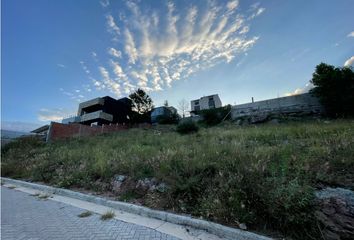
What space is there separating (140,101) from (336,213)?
36.8 m

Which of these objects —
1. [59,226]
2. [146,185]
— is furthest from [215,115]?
[59,226]

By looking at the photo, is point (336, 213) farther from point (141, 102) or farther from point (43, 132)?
point (141, 102)

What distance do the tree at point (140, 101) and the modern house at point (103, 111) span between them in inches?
72.8

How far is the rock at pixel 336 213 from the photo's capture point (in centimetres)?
202

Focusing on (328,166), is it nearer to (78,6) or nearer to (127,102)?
(78,6)

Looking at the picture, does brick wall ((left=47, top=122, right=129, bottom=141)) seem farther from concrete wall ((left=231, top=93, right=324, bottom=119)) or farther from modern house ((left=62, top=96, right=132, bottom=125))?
concrete wall ((left=231, top=93, right=324, bottom=119))

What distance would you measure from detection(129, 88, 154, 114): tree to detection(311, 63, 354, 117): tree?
28.0 metres

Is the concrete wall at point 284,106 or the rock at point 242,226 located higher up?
the concrete wall at point 284,106

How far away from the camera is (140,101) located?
1469 inches

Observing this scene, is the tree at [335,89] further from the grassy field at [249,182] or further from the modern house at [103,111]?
the modern house at [103,111]

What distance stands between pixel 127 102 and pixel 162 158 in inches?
1417

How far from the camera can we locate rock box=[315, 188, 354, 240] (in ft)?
6.61

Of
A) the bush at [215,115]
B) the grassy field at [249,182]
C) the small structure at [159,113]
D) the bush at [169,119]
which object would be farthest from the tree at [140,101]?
the grassy field at [249,182]

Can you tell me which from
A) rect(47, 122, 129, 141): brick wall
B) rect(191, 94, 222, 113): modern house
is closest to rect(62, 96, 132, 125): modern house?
rect(47, 122, 129, 141): brick wall
